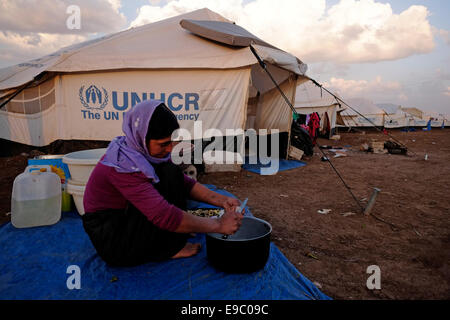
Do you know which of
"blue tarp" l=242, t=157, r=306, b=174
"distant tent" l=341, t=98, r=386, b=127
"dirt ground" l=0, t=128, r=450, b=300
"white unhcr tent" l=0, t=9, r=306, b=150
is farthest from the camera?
"distant tent" l=341, t=98, r=386, b=127

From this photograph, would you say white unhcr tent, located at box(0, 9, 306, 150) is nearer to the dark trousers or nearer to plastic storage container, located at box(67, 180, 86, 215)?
plastic storage container, located at box(67, 180, 86, 215)

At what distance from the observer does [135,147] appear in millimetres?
1517

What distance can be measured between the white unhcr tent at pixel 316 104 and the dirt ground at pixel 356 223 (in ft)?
22.2

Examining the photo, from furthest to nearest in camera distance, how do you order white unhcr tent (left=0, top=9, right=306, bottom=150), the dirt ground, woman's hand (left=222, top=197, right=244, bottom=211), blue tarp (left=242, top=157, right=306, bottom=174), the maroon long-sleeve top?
blue tarp (left=242, top=157, right=306, bottom=174) < white unhcr tent (left=0, top=9, right=306, bottom=150) < the dirt ground < woman's hand (left=222, top=197, right=244, bottom=211) < the maroon long-sleeve top

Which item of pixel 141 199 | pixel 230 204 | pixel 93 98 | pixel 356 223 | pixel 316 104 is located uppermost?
pixel 316 104

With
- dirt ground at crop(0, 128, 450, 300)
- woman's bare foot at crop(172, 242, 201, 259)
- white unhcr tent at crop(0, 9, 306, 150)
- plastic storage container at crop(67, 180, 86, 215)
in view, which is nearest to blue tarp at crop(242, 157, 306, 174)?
dirt ground at crop(0, 128, 450, 300)

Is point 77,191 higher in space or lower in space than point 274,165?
higher

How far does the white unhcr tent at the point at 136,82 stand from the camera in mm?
4555

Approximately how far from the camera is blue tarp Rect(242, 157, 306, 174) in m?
5.58

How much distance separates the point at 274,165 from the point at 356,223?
3.07 meters

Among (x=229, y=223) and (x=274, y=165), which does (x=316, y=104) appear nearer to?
(x=274, y=165)

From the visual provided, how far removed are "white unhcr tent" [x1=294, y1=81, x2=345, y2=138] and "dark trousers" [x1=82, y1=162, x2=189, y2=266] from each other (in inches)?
442

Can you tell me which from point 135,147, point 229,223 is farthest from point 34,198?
point 229,223

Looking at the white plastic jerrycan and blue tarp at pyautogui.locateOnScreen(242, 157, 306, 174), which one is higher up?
the white plastic jerrycan
